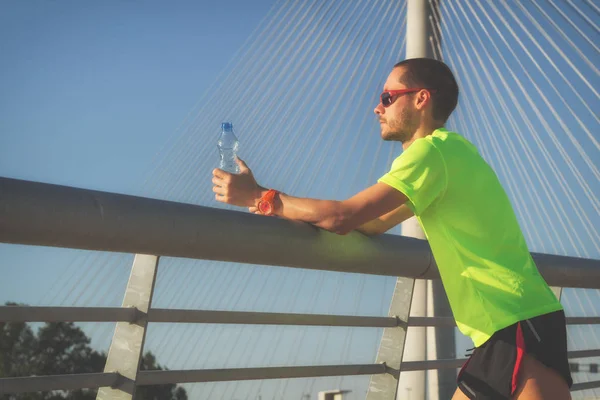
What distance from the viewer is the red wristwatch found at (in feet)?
6.23

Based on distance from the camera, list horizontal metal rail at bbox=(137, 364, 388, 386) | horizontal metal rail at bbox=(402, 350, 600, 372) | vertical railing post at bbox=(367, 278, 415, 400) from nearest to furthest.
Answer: horizontal metal rail at bbox=(137, 364, 388, 386)
vertical railing post at bbox=(367, 278, 415, 400)
horizontal metal rail at bbox=(402, 350, 600, 372)

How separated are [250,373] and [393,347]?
61cm

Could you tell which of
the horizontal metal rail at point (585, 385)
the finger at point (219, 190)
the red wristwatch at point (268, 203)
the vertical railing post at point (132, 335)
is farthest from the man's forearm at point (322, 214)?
the horizontal metal rail at point (585, 385)

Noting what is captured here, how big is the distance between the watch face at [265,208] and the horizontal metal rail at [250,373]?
39 cm

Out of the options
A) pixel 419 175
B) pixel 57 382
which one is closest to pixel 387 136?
pixel 419 175

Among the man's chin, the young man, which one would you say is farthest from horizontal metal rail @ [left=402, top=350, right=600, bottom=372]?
the man's chin

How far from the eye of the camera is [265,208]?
1.91m

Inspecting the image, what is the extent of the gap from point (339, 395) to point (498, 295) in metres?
0.85

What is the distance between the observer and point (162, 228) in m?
1.40

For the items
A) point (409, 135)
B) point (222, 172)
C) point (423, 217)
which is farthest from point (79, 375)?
point (409, 135)

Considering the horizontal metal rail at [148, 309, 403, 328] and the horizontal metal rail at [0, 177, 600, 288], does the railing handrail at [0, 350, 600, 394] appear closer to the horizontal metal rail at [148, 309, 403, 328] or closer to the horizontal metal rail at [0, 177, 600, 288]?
the horizontal metal rail at [148, 309, 403, 328]

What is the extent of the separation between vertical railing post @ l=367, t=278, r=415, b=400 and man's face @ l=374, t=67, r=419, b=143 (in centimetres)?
57

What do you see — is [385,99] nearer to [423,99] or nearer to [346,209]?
[423,99]

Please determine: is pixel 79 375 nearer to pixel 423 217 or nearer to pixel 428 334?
pixel 423 217
